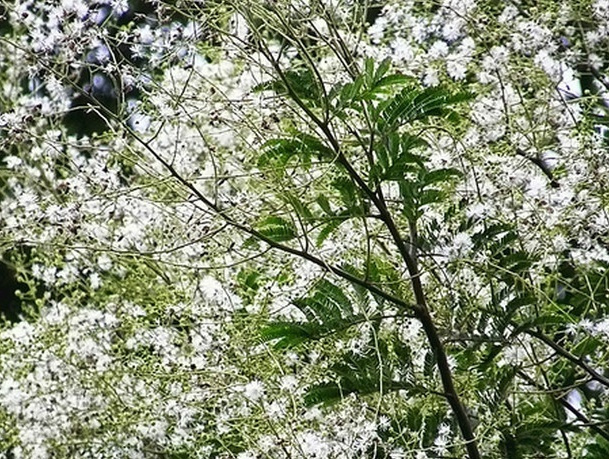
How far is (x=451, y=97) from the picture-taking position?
1628 millimetres

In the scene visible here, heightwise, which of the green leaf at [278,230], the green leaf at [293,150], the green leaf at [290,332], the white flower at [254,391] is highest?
the green leaf at [293,150]

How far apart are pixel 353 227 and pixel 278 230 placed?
276 mm

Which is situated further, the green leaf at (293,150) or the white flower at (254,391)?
the white flower at (254,391)

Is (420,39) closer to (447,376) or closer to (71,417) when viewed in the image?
(447,376)

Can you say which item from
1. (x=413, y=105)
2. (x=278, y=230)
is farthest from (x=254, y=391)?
(x=413, y=105)

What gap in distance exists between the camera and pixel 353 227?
6.31ft

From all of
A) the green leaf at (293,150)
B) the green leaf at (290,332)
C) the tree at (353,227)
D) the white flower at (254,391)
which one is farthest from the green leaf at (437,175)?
the white flower at (254,391)

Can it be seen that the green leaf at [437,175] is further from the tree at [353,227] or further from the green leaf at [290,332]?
the green leaf at [290,332]

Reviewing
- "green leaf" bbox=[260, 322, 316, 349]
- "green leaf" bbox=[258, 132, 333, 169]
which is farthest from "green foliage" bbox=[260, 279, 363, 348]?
"green leaf" bbox=[258, 132, 333, 169]

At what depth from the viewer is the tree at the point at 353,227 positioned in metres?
1.63

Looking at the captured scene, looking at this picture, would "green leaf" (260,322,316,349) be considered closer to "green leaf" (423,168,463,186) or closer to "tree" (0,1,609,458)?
"tree" (0,1,609,458)

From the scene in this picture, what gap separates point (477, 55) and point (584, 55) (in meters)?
0.22

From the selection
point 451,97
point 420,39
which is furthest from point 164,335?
point 451,97

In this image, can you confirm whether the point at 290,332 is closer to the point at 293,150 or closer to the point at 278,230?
the point at 278,230
